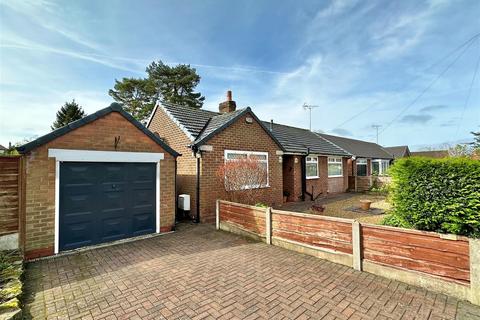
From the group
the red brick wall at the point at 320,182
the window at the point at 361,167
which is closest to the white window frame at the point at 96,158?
the red brick wall at the point at 320,182

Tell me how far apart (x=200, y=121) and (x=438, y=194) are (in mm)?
9983

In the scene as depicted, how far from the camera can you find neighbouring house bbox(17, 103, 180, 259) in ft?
18.9

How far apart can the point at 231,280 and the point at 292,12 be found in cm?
993

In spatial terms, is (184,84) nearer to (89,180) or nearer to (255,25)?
(255,25)

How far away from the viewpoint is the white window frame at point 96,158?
5996 mm

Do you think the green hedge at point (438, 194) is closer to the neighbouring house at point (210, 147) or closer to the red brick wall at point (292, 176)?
the neighbouring house at point (210, 147)

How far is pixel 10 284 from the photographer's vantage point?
395 cm

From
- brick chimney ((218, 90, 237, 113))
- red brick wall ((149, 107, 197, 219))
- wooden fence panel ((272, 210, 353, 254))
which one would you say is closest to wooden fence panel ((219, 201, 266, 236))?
wooden fence panel ((272, 210, 353, 254))

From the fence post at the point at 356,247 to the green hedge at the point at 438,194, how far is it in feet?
3.08

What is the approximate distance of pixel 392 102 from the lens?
20578 millimetres

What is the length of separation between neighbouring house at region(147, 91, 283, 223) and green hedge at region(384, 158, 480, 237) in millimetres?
6100

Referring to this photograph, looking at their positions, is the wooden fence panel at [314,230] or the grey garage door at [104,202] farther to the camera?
the grey garage door at [104,202]

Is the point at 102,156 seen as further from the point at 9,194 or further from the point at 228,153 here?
the point at 228,153

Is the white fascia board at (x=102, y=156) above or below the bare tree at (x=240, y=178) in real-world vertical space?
above
